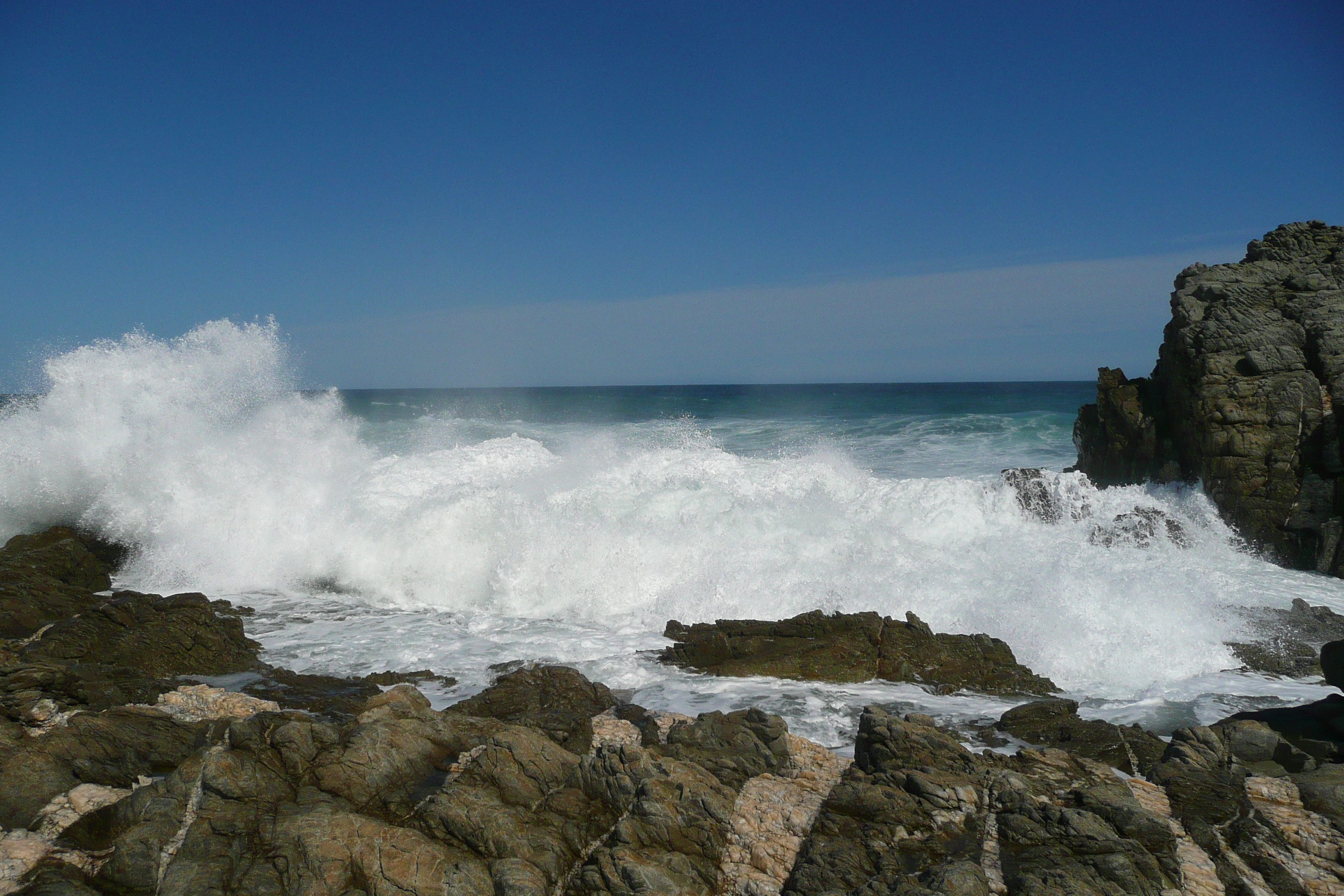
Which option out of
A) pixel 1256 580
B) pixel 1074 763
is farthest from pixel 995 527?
pixel 1074 763

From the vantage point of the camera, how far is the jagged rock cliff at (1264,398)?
1259cm

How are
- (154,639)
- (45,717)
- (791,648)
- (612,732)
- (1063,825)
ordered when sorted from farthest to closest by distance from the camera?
(791,648), (154,639), (612,732), (45,717), (1063,825)

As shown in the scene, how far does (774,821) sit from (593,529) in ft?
29.4

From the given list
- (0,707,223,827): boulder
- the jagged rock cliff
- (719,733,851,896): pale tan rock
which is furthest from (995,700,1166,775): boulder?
the jagged rock cliff

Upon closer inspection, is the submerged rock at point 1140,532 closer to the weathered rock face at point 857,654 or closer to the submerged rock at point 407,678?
the weathered rock face at point 857,654

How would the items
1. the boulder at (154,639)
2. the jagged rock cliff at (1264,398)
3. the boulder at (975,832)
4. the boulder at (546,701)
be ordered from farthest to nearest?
the jagged rock cliff at (1264,398) → the boulder at (154,639) → the boulder at (546,701) → the boulder at (975,832)

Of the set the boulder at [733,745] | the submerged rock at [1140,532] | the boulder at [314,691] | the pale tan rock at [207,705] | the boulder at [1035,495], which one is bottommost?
the boulder at [314,691]

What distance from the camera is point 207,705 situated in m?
6.62

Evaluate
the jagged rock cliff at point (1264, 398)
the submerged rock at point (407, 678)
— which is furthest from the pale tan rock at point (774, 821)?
the jagged rock cliff at point (1264, 398)

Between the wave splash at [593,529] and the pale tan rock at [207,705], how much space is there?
16.3 feet

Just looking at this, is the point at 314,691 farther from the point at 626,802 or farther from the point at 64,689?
the point at 626,802

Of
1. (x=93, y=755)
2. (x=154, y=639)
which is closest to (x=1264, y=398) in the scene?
(x=93, y=755)

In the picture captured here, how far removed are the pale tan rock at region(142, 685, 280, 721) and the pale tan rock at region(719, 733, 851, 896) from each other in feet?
14.2

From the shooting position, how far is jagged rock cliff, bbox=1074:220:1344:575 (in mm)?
12594
